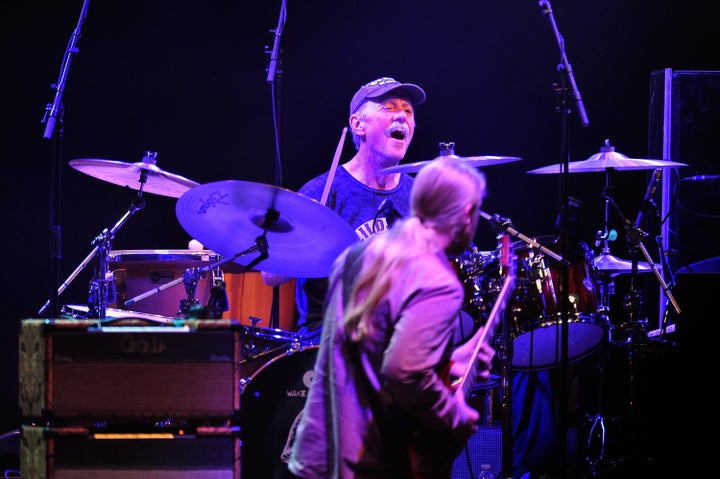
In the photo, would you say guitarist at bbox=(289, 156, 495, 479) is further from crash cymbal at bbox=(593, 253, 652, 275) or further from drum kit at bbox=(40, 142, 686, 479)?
crash cymbal at bbox=(593, 253, 652, 275)

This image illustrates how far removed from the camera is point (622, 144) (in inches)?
267

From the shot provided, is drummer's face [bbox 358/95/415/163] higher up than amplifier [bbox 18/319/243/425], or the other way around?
drummer's face [bbox 358/95/415/163]

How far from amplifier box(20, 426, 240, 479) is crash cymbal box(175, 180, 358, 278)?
102cm

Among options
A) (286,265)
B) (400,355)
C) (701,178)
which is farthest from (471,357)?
(701,178)

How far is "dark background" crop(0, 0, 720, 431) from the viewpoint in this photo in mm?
6219

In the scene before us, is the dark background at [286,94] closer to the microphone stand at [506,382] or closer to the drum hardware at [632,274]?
the drum hardware at [632,274]

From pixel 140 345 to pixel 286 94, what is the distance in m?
3.81

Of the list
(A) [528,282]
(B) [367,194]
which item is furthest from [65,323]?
(A) [528,282]

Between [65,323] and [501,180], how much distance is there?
4.46 m

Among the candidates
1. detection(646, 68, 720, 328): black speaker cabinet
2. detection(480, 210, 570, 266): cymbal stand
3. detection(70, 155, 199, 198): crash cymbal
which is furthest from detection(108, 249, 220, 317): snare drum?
detection(646, 68, 720, 328): black speaker cabinet

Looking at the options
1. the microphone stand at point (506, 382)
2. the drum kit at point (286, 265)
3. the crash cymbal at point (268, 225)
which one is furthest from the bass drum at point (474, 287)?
the crash cymbal at point (268, 225)

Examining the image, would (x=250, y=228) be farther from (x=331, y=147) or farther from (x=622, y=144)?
(x=622, y=144)

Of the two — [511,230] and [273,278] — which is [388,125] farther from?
[273,278]

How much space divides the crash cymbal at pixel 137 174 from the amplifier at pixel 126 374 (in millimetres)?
1693
